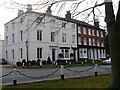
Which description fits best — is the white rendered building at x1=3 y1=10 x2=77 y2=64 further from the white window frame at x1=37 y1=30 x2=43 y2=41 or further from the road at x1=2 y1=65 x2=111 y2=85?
the road at x1=2 y1=65 x2=111 y2=85

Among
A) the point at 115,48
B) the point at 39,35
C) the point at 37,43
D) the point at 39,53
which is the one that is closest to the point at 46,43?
the point at 39,35

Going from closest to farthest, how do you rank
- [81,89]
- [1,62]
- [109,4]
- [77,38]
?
[109,4] < [81,89] < [1,62] < [77,38]

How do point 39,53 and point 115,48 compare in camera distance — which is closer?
point 115,48

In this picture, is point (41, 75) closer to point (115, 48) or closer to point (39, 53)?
point (115, 48)

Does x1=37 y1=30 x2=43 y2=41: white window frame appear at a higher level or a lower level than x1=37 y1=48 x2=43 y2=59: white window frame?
higher

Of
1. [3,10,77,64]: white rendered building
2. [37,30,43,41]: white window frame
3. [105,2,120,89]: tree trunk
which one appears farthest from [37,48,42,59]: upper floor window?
[105,2,120,89]: tree trunk

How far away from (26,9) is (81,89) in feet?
15.6

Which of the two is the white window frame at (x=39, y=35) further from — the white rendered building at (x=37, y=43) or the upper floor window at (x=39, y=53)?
the upper floor window at (x=39, y=53)

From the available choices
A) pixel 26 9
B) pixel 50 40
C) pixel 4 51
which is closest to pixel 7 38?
pixel 4 51

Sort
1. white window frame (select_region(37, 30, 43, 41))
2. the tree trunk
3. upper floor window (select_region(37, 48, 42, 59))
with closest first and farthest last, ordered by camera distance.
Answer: the tree trunk → upper floor window (select_region(37, 48, 42, 59)) → white window frame (select_region(37, 30, 43, 41))

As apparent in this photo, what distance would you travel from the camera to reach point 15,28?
48.5 metres

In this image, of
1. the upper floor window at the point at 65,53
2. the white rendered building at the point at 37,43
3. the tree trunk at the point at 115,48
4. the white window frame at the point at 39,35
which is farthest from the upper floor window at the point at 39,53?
the tree trunk at the point at 115,48

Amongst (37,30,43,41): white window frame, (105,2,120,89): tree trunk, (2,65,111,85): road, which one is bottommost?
(2,65,111,85): road

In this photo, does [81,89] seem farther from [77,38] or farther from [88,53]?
[88,53]
